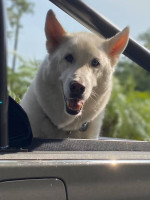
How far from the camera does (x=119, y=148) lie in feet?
7.02

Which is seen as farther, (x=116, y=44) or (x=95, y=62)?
(x=95, y=62)

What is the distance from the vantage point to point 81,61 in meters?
3.31

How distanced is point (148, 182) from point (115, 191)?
0.65 ft

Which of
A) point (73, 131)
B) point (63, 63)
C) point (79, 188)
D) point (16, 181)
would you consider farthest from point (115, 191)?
point (63, 63)

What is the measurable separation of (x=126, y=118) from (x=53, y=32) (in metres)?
6.11

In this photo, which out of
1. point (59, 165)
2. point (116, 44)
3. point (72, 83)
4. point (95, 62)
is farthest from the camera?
point (95, 62)

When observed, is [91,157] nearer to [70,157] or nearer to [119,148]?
[70,157]

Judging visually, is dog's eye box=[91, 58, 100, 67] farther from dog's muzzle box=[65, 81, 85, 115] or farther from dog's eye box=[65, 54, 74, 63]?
dog's muzzle box=[65, 81, 85, 115]

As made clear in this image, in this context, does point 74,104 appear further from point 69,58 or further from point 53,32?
point 53,32

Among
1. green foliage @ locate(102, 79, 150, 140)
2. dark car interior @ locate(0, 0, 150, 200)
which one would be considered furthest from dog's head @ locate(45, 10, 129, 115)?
green foliage @ locate(102, 79, 150, 140)

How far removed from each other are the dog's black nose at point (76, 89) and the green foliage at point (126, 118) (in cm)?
532

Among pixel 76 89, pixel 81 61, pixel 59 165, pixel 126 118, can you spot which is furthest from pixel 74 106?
pixel 126 118

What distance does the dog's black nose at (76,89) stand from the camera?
9.60 ft

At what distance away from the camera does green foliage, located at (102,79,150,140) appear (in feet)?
28.4
